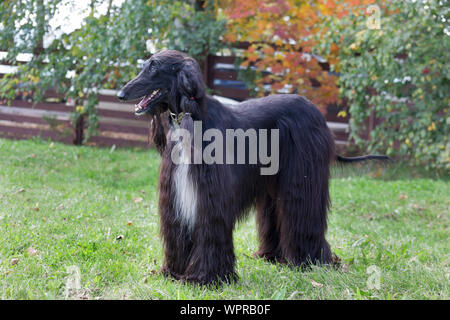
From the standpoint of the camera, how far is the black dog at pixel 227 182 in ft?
8.68

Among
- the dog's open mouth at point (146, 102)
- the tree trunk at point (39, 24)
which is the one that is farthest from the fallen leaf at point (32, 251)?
the tree trunk at point (39, 24)

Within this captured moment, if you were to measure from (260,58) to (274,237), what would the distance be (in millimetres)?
4724

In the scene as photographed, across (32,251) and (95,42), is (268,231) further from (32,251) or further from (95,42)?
(95,42)

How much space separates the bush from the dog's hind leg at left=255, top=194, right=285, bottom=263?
378cm

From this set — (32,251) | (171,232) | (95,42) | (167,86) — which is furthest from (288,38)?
(32,251)

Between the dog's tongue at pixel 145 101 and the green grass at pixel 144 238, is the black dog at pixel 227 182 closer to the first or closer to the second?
the dog's tongue at pixel 145 101

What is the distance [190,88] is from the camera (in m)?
2.57

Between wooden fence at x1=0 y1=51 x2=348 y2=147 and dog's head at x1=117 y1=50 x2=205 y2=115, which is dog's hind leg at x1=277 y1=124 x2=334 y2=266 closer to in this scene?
dog's head at x1=117 y1=50 x2=205 y2=115

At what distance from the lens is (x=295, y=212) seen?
10.2ft

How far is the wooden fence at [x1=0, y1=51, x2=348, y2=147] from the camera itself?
8.09 m

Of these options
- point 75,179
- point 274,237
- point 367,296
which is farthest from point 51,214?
point 367,296

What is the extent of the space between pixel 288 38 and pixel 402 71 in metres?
1.77

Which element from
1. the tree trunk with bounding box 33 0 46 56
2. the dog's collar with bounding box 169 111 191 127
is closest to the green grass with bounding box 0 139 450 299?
the dog's collar with bounding box 169 111 191 127

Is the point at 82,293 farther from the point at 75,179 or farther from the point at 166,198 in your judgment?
the point at 75,179
